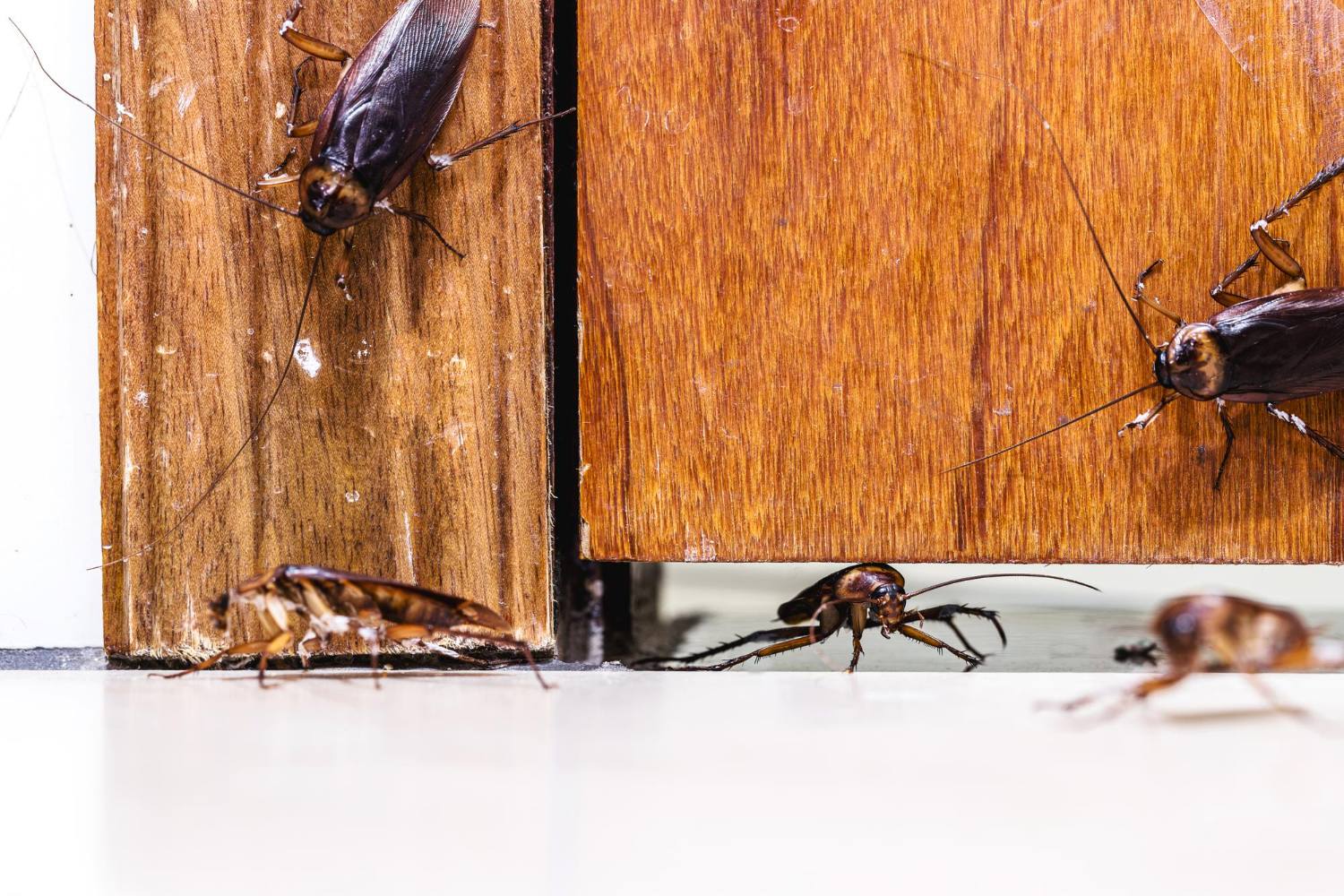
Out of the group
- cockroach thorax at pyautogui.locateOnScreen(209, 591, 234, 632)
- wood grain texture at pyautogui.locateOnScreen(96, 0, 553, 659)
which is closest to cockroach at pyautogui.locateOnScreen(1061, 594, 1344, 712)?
wood grain texture at pyautogui.locateOnScreen(96, 0, 553, 659)

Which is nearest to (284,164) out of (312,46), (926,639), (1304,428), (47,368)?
(312,46)

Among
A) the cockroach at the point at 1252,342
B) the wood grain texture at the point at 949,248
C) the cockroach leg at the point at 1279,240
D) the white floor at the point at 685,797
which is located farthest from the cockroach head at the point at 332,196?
the cockroach leg at the point at 1279,240

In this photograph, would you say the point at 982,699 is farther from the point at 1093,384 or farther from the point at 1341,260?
the point at 1341,260

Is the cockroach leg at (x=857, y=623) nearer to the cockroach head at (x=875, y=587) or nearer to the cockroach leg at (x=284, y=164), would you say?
the cockroach head at (x=875, y=587)

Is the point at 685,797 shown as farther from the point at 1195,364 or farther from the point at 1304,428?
the point at 1304,428

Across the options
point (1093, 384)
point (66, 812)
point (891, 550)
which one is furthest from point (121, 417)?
point (1093, 384)

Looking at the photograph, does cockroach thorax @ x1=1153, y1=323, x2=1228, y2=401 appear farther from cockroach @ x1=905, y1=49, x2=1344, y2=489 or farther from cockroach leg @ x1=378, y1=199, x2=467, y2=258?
cockroach leg @ x1=378, y1=199, x2=467, y2=258
